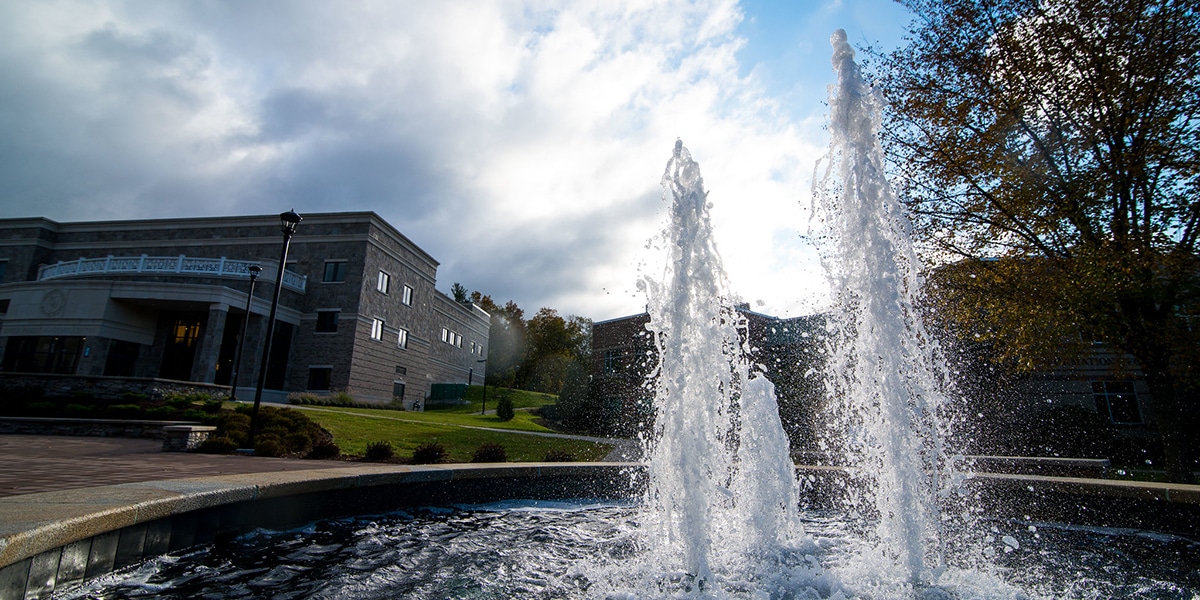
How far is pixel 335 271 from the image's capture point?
31.5 metres

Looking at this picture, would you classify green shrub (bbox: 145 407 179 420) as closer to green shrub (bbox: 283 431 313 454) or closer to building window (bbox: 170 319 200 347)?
green shrub (bbox: 283 431 313 454)

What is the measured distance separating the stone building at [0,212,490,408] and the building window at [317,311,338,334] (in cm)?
6

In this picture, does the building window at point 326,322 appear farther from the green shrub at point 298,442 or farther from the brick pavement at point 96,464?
the green shrub at point 298,442

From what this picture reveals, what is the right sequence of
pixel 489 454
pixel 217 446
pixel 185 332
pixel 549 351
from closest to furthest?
1. pixel 489 454
2. pixel 217 446
3. pixel 185 332
4. pixel 549 351

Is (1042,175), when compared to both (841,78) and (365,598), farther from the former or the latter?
(365,598)

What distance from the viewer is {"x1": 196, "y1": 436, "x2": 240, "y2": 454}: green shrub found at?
10492mm

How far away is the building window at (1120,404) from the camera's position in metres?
21.6

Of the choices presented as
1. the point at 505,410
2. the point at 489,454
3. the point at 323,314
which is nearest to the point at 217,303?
the point at 323,314

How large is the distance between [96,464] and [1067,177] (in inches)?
710

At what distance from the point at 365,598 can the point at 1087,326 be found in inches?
528

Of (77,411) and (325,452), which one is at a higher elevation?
(77,411)

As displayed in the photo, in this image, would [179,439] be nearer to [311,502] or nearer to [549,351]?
[311,502]

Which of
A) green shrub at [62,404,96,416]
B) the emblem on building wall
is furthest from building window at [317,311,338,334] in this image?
green shrub at [62,404,96,416]

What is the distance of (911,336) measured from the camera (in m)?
5.89
